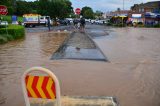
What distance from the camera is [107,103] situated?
287 inches

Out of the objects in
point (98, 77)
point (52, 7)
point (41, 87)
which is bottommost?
point (98, 77)

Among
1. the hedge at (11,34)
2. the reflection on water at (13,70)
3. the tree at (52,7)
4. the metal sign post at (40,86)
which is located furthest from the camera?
the tree at (52,7)

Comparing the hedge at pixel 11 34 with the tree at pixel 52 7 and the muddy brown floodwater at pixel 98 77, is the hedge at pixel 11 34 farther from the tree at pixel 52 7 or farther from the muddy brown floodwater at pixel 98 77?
the tree at pixel 52 7

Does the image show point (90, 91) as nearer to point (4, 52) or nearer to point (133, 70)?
point (133, 70)

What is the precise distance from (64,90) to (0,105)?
1952 mm

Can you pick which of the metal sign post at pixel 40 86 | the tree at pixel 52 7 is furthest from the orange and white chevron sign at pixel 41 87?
the tree at pixel 52 7

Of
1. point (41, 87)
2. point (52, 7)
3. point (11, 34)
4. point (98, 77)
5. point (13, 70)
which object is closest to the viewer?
point (41, 87)

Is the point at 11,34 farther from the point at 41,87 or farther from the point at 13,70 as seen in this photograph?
the point at 41,87

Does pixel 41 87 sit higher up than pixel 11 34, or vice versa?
pixel 41 87

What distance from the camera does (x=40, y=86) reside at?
5.38 m

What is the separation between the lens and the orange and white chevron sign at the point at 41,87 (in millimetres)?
5335

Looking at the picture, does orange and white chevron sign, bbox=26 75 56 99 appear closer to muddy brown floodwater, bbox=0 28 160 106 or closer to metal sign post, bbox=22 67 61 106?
metal sign post, bbox=22 67 61 106

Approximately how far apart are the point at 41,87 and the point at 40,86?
0.07 feet

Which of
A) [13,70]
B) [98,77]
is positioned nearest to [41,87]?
[98,77]
